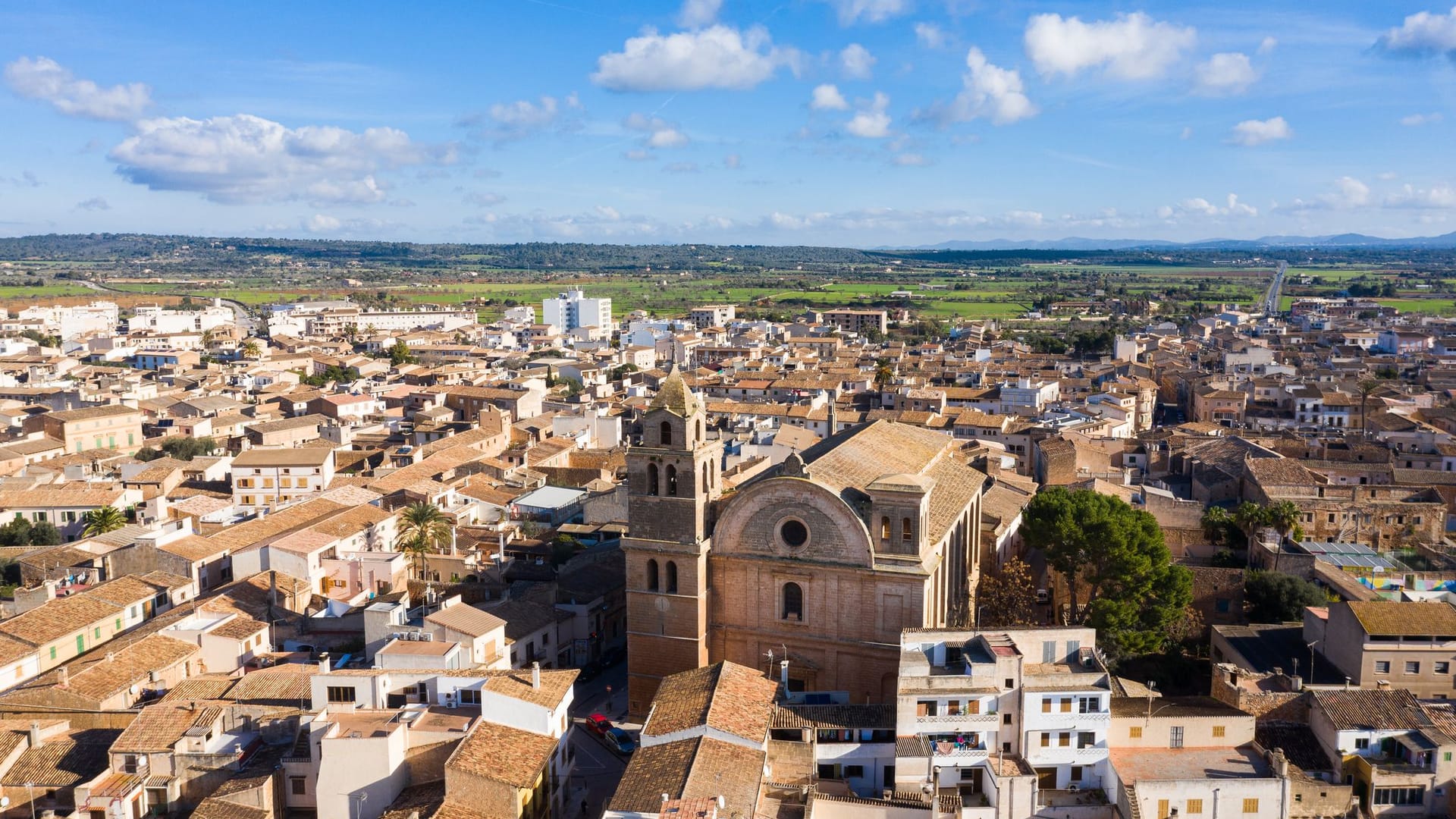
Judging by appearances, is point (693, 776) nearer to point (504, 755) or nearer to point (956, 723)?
point (504, 755)

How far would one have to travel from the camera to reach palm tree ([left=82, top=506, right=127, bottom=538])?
5238 centimetres

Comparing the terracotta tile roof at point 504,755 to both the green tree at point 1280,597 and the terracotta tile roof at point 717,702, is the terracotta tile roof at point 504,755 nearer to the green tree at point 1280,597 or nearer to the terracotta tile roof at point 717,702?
the terracotta tile roof at point 717,702

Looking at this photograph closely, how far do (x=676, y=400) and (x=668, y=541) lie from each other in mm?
4575

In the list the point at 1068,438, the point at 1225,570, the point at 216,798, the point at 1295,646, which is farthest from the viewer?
the point at 1068,438

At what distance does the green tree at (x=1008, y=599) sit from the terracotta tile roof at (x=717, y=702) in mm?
11187

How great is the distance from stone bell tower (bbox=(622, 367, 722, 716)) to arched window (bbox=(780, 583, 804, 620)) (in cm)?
263

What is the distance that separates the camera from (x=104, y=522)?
52375 millimetres

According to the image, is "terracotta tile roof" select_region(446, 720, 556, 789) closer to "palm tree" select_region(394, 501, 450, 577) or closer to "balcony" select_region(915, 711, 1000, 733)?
"balcony" select_region(915, 711, 1000, 733)

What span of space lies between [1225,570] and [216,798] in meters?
36.3

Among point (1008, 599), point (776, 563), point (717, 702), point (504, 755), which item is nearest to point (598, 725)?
point (504, 755)

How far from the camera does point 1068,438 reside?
66.2 m

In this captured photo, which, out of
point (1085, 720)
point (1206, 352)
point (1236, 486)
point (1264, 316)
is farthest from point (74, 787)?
point (1264, 316)

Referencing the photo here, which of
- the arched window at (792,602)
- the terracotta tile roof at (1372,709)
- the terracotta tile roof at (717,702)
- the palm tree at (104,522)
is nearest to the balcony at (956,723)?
the terracotta tile roof at (717,702)

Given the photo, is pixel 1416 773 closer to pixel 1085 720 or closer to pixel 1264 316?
pixel 1085 720
